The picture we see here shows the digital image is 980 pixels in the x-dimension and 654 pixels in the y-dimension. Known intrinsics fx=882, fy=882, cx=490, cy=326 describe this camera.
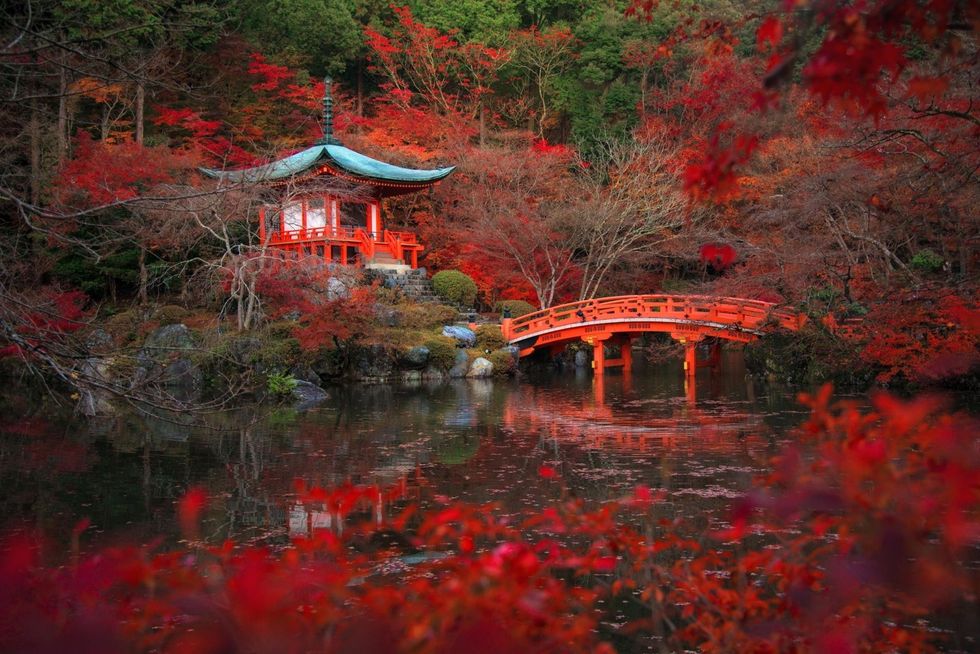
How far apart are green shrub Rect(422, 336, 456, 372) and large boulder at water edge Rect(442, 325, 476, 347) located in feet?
2.48

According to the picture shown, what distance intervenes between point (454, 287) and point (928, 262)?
39.1ft

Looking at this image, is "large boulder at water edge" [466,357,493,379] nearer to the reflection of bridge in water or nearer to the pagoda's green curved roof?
the reflection of bridge in water

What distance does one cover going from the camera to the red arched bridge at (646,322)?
677 inches

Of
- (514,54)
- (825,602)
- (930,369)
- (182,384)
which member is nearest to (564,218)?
(514,54)

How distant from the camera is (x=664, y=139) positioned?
25344 mm

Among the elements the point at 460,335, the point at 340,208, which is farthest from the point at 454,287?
the point at 340,208

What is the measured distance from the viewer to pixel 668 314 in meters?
18.5

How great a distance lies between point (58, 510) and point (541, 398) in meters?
9.27

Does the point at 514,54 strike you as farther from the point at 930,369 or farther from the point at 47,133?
the point at 930,369

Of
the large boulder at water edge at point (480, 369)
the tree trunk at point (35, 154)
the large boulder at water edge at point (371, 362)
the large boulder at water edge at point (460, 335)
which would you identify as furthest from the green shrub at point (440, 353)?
the tree trunk at point (35, 154)

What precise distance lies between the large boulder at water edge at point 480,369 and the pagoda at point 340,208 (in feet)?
14.8

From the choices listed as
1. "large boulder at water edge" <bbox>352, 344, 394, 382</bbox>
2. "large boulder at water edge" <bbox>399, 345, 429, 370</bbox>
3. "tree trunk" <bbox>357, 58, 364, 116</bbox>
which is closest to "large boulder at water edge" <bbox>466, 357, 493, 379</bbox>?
"large boulder at water edge" <bbox>399, 345, 429, 370</bbox>

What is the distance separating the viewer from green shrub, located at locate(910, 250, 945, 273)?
538 inches

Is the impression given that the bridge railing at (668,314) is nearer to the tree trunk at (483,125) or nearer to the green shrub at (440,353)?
the green shrub at (440,353)
